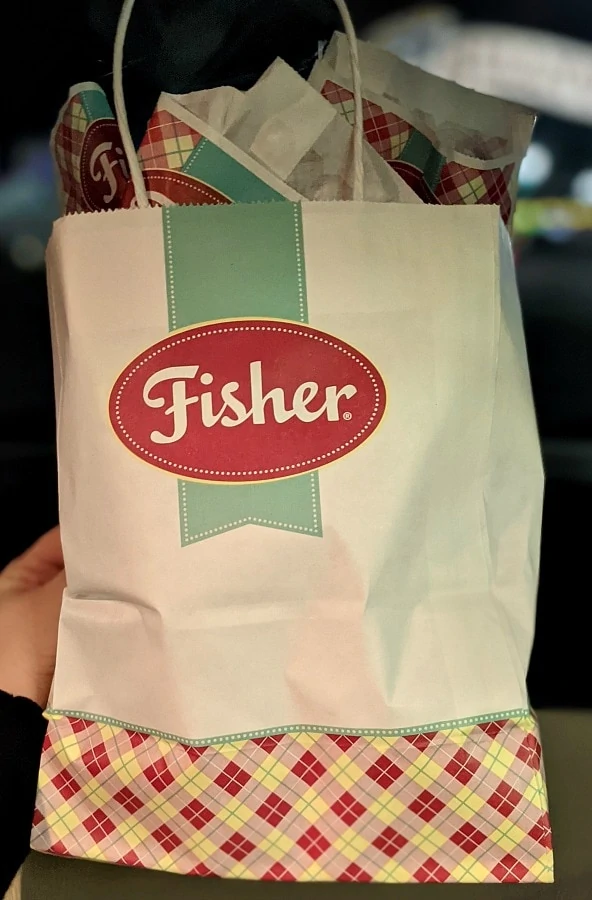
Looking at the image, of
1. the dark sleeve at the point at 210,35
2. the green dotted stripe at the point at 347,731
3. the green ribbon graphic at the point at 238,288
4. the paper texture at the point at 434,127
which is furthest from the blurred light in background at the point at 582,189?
the green dotted stripe at the point at 347,731

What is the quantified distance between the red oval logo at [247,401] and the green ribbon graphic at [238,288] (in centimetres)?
1

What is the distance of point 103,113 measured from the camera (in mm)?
593

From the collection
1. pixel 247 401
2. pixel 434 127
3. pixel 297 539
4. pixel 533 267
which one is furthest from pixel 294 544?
pixel 533 267

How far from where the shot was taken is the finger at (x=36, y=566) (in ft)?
2.45

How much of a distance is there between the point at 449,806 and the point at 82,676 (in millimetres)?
296

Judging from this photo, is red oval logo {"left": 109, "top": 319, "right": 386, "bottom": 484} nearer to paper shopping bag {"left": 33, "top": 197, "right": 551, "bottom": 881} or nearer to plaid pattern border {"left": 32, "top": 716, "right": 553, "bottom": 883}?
paper shopping bag {"left": 33, "top": 197, "right": 551, "bottom": 881}

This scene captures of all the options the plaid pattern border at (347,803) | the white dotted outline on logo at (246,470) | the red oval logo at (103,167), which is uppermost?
the red oval logo at (103,167)

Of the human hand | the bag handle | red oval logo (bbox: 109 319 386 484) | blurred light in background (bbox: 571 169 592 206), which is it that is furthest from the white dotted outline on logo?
blurred light in background (bbox: 571 169 592 206)

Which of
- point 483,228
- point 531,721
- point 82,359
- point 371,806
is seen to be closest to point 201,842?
point 371,806

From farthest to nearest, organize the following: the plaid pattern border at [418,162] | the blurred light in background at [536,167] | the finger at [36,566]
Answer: the blurred light in background at [536,167], the finger at [36,566], the plaid pattern border at [418,162]

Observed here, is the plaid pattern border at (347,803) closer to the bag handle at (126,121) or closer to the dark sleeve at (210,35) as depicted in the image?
the bag handle at (126,121)

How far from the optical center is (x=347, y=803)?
541 mm

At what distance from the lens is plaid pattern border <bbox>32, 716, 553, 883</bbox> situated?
539mm

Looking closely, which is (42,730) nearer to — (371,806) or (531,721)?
(371,806)
